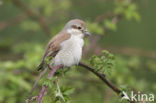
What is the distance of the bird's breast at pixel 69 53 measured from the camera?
3154 mm

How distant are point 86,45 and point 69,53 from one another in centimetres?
107

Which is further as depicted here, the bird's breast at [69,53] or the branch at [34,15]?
the branch at [34,15]

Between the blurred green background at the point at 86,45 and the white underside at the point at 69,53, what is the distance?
0.08 meters

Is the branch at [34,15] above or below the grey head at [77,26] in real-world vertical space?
above

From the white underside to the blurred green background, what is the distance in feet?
0.27

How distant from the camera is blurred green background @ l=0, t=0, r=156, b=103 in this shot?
475 cm

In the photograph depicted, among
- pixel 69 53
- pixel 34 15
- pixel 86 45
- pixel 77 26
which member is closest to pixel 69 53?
pixel 69 53

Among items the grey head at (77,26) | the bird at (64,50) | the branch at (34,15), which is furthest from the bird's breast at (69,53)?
the branch at (34,15)

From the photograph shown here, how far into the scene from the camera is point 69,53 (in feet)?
10.7

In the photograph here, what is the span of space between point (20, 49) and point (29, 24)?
2.05 ft

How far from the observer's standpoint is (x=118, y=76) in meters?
5.30

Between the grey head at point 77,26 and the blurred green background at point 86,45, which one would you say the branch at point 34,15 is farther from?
the grey head at point 77,26

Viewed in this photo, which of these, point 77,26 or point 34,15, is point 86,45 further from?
point 34,15

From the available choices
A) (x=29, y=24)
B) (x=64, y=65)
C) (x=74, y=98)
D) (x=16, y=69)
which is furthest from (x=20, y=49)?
(x=64, y=65)
